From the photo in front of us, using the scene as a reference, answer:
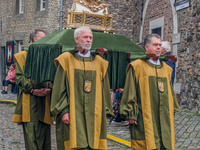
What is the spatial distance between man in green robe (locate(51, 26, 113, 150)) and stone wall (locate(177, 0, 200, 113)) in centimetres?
711

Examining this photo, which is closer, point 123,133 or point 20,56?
point 20,56

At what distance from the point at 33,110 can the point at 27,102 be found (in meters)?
0.14

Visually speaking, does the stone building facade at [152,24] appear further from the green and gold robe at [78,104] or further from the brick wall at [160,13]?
the green and gold robe at [78,104]

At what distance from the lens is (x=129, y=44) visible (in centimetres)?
529

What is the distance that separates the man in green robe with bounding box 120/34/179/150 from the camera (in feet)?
13.6

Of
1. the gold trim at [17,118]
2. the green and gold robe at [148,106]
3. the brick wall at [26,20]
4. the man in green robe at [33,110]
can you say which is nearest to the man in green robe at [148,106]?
the green and gold robe at [148,106]

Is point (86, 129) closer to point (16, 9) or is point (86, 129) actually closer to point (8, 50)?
point (8, 50)

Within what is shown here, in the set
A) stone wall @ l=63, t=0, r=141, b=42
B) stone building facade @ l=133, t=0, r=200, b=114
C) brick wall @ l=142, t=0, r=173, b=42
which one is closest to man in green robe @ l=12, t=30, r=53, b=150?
stone building facade @ l=133, t=0, r=200, b=114

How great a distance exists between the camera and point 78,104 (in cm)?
383

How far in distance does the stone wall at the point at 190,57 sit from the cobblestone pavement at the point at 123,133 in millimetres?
797

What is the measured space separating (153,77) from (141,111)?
1.40 feet

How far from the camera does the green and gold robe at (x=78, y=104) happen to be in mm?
3770

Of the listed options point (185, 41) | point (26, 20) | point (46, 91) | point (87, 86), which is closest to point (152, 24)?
point (185, 41)

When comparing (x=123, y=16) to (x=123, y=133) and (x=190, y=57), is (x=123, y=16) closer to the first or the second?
(x=190, y=57)
